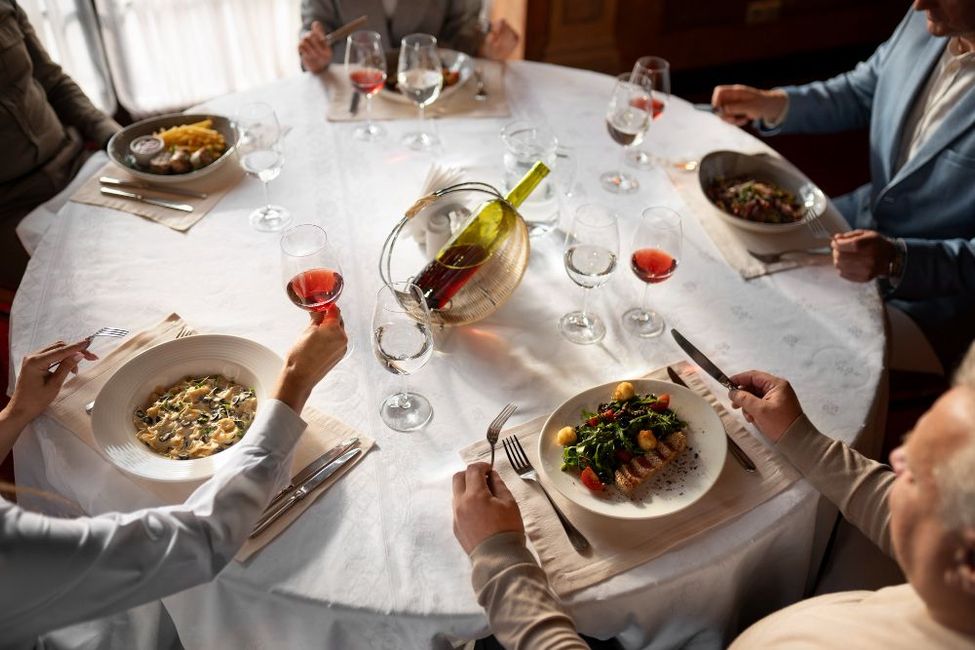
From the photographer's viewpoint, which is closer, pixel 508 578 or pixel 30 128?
pixel 508 578

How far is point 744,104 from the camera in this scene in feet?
6.92

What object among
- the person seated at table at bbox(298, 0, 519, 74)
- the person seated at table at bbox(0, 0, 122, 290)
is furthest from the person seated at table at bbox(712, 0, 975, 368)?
the person seated at table at bbox(0, 0, 122, 290)

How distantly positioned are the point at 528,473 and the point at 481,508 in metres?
0.13

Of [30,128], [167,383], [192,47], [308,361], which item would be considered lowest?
[192,47]

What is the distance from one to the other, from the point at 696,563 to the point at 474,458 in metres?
0.38

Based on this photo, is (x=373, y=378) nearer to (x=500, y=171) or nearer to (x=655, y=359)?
(x=655, y=359)

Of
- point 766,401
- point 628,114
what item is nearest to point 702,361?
point 766,401

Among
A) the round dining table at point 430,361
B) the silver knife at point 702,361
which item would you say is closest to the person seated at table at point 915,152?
the round dining table at point 430,361

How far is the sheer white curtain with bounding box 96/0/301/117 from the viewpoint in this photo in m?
3.35

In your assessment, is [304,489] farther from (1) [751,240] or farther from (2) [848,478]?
(1) [751,240]

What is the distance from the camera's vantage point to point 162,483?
1.20m

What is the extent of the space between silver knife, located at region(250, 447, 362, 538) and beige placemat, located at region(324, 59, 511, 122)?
3.75 ft

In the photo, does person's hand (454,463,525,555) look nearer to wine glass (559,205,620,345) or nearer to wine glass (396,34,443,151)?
wine glass (559,205,620,345)

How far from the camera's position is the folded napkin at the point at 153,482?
1.18 meters
